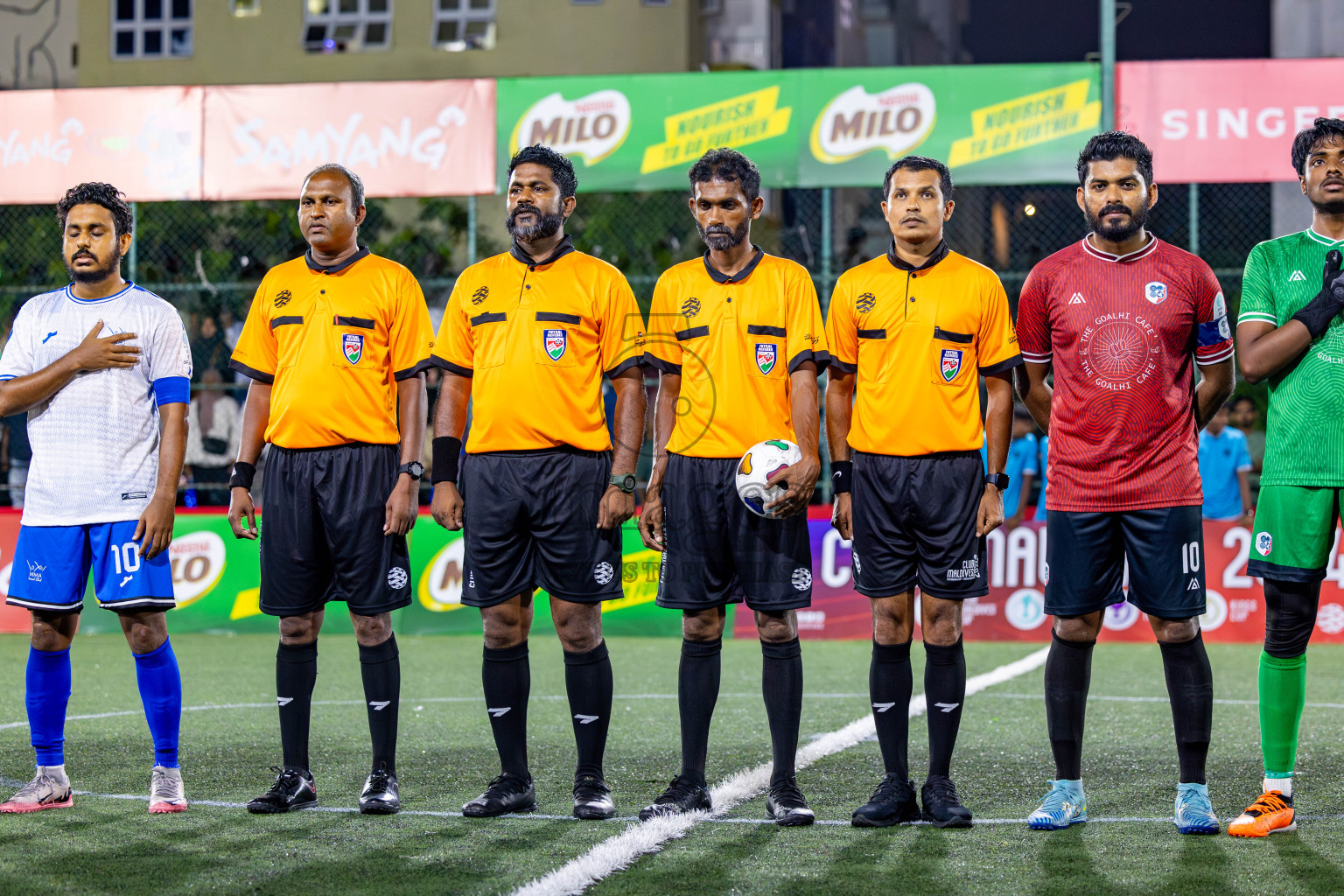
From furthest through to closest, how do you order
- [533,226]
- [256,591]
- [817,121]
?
[817,121], [256,591], [533,226]

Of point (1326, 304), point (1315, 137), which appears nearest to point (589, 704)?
point (1326, 304)

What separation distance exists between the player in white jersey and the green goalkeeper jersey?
12.7 ft

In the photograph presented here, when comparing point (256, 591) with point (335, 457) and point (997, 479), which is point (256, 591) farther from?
point (997, 479)

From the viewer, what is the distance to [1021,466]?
1241 centimetres

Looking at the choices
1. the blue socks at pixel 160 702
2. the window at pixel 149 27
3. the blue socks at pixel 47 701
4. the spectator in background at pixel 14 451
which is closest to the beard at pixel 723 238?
the blue socks at pixel 160 702

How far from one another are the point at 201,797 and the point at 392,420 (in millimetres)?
1568

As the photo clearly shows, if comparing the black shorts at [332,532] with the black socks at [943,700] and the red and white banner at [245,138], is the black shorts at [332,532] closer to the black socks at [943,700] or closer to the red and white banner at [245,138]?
the black socks at [943,700]

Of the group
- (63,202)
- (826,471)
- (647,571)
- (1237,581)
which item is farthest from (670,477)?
(826,471)

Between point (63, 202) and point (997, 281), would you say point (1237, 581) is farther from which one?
point (63, 202)

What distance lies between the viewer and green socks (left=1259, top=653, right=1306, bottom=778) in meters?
5.02

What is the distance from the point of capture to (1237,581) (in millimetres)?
11672

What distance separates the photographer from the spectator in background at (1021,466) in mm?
12078

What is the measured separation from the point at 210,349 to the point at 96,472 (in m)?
9.42

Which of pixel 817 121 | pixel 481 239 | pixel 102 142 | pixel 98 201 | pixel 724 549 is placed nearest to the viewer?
pixel 724 549
